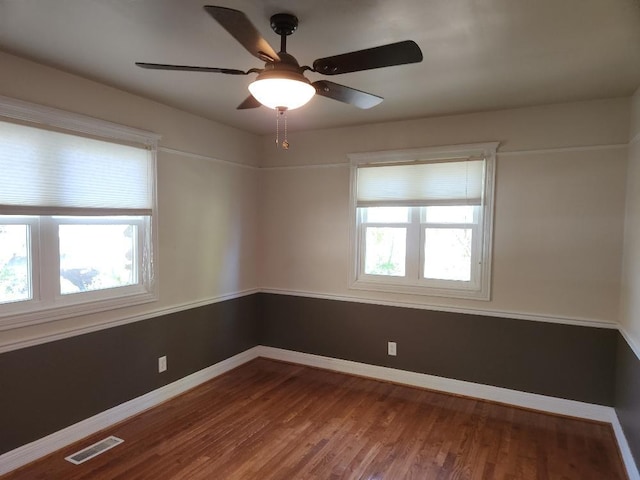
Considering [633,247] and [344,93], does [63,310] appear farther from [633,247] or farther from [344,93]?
[633,247]

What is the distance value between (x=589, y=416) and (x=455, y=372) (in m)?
1.05

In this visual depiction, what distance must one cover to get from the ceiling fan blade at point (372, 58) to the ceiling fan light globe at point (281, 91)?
0.40 ft

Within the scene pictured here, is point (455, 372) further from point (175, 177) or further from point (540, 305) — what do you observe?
point (175, 177)

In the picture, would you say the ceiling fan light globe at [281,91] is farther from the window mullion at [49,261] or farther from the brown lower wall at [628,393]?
the brown lower wall at [628,393]

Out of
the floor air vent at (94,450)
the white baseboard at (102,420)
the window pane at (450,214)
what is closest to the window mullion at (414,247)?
the window pane at (450,214)

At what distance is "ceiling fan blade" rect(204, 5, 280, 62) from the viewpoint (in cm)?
137

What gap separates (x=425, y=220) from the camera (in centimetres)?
380

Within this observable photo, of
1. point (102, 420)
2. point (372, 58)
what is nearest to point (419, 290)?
point (372, 58)

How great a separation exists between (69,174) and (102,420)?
1811 mm

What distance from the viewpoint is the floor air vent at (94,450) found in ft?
8.51

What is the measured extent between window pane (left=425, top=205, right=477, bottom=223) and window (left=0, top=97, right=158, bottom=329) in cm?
249

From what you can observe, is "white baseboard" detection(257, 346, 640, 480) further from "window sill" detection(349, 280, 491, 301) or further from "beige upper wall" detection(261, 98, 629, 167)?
"beige upper wall" detection(261, 98, 629, 167)

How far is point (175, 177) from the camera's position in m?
3.56

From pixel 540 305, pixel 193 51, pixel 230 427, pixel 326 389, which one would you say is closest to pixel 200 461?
pixel 230 427
